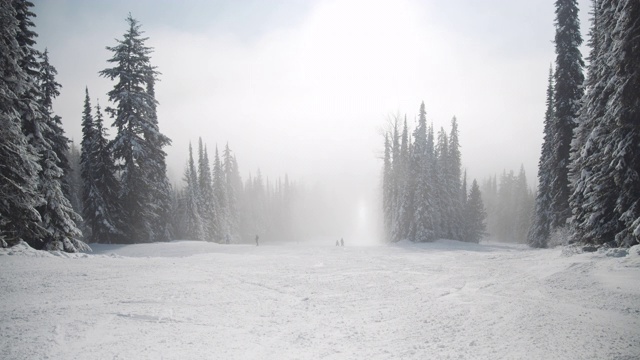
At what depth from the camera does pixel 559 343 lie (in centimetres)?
527

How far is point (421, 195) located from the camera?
33719mm

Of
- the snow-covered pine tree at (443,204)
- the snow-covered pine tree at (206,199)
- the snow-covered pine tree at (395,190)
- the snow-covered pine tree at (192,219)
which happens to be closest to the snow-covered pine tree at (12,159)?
the snow-covered pine tree at (192,219)

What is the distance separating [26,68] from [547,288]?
1011 inches

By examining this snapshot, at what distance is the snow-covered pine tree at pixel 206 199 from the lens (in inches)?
1759

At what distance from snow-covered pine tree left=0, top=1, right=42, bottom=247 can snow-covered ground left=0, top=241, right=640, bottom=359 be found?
2131mm

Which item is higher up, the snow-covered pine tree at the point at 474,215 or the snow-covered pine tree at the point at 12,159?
the snow-covered pine tree at the point at 12,159

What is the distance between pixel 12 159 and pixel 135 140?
458 inches

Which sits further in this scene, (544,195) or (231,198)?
(231,198)

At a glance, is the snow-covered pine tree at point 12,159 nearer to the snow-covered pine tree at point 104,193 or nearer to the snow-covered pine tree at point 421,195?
the snow-covered pine tree at point 104,193

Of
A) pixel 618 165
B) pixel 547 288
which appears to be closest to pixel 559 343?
pixel 547 288

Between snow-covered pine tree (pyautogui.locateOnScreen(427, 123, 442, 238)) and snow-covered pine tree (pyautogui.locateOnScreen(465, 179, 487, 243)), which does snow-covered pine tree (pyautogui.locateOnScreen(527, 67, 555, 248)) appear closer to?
snow-covered pine tree (pyautogui.locateOnScreen(427, 123, 442, 238))

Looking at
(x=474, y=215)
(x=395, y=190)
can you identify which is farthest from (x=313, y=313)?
(x=474, y=215)

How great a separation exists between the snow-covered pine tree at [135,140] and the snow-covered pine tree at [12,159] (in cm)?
1038

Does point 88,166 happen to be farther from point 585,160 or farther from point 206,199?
point 585,160
